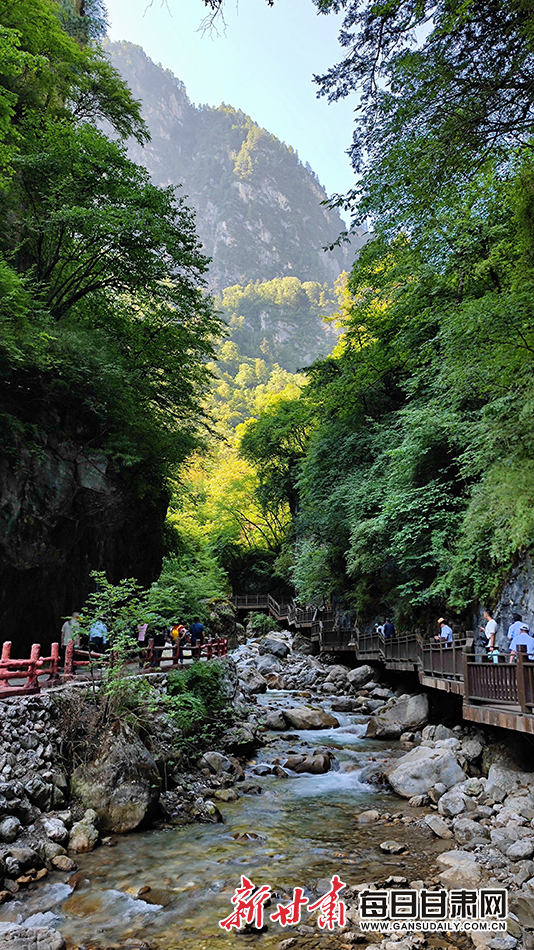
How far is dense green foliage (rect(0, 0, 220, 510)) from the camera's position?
44.8ft

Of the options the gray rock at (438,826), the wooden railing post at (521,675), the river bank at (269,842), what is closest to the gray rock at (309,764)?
the river bank at (269,842)

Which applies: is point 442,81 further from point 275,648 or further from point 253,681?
point 275,648

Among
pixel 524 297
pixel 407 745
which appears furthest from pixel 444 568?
pixel 524 297

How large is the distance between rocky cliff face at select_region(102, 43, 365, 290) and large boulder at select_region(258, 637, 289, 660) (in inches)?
4993

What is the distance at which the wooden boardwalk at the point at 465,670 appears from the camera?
8.72m

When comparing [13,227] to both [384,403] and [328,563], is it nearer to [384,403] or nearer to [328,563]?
[384,403]

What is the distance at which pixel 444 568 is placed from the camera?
1636cm

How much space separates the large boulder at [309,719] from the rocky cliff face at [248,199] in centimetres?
13959

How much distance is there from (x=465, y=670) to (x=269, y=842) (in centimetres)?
499

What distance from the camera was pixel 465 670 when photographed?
1097 centimetres

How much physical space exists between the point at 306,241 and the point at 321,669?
160164mm

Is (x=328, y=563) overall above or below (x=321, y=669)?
above

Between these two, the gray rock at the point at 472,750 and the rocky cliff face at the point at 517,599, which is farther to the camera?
the rocky cliff face at the point at 517,599

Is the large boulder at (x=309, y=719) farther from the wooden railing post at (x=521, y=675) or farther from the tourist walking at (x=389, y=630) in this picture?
the wooden railing post at (x=521, y=675)
